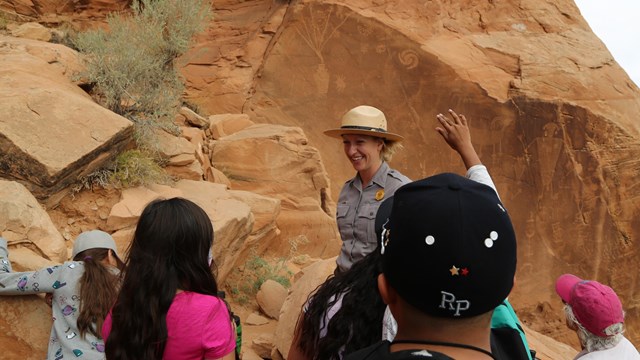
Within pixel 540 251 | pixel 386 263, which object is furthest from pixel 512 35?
pixel 386 263

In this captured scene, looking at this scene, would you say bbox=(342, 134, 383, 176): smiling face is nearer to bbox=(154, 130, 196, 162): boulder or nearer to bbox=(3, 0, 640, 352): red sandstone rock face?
bbox=(154, 130, 196, 162): boulder

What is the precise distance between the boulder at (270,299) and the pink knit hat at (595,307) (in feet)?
11.1

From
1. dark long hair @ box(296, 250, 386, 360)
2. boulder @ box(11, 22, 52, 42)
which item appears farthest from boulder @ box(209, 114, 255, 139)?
dark long hair @ box(296, 250, 386, 360)

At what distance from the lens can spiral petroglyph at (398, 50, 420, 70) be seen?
988cm

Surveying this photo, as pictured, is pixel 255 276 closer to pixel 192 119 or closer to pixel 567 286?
pixel 192 119

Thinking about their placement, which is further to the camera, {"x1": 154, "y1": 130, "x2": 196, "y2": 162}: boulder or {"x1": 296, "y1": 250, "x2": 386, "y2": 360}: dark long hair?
{"x1": 154, "y1": 130, "x2": 196, "y2": 162}: boulder

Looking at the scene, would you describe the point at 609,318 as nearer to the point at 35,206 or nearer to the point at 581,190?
the point at 35,206

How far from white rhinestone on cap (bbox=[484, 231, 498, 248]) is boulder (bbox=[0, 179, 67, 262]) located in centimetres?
349

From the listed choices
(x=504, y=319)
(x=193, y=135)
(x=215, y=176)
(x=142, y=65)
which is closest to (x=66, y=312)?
(x=504, y=319)

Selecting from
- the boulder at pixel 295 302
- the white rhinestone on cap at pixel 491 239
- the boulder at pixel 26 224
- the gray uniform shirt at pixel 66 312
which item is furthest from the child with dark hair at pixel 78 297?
the white rhinestone on cap at pixel 491 239

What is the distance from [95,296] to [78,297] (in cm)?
11

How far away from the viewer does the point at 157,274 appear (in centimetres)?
205

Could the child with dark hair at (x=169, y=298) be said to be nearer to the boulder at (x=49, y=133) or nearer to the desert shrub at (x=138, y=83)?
the boulder at (x=49, y=133)

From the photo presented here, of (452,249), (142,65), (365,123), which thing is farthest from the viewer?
(142,65)
